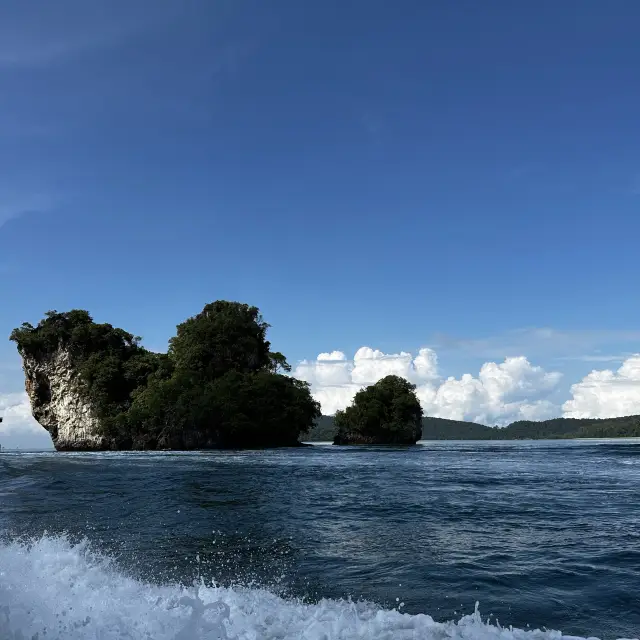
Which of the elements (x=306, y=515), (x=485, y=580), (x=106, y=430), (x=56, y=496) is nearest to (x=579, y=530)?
(x=485, y=580)

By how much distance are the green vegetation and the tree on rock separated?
91.7ft

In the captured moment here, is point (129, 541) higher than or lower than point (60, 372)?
lower

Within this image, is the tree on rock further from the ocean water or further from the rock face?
the ocean water

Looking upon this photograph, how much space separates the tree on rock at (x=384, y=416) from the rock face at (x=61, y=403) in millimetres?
50381

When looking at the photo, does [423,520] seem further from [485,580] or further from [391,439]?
[391,439]

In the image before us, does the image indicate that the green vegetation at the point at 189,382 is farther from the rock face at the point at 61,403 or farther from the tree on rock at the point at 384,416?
the tree on rock at the point at 384,416

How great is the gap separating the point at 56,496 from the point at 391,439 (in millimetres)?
98735

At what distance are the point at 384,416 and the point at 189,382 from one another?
158ft

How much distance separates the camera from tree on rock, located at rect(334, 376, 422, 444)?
374 feet

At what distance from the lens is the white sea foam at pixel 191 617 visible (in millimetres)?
6004

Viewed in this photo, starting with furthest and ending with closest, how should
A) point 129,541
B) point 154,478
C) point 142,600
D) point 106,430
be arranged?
point 106,430 < point 154,478 < point 129,541 < point 142,600

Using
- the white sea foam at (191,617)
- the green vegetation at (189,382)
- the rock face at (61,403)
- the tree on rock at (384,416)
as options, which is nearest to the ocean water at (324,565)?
A: the white sea foam at (191,617)

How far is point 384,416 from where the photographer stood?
115438 millimetres

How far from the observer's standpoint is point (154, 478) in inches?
1060
